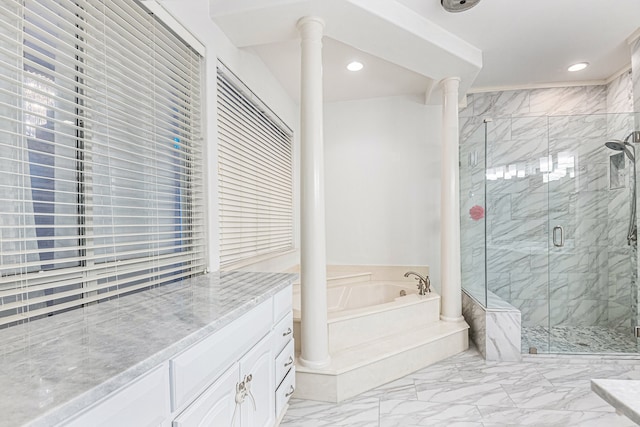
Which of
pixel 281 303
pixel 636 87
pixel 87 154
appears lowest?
pixel 281 303

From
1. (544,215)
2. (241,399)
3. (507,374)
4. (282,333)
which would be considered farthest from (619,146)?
(241,399)

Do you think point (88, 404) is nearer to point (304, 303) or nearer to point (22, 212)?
point (22, 212)

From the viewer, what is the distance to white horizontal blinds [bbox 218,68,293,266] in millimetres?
2275

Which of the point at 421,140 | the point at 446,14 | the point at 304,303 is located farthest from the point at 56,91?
the point at 421,140

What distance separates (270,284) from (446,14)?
216 centimetres

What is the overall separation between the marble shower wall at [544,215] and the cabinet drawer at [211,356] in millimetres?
2527

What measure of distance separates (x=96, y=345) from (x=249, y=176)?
198 centimetres

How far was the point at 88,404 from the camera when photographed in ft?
2.10

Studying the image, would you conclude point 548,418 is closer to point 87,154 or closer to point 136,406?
point 136,406

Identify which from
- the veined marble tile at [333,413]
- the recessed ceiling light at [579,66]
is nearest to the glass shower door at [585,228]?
the recessed ceiling light at [579,66]

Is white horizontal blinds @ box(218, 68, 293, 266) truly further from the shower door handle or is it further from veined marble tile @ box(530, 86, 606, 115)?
veined marble tile @ box(530, 86, 606, 115)

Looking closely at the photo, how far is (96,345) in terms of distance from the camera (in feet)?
2.82

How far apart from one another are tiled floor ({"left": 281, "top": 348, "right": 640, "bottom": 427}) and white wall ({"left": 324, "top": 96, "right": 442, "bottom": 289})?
1462 millimetres

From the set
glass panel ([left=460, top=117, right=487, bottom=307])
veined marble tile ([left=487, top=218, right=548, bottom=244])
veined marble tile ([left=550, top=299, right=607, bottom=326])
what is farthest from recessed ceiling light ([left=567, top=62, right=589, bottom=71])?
veined marble tile ([left=550, top=299, right=607, bottom=326])
